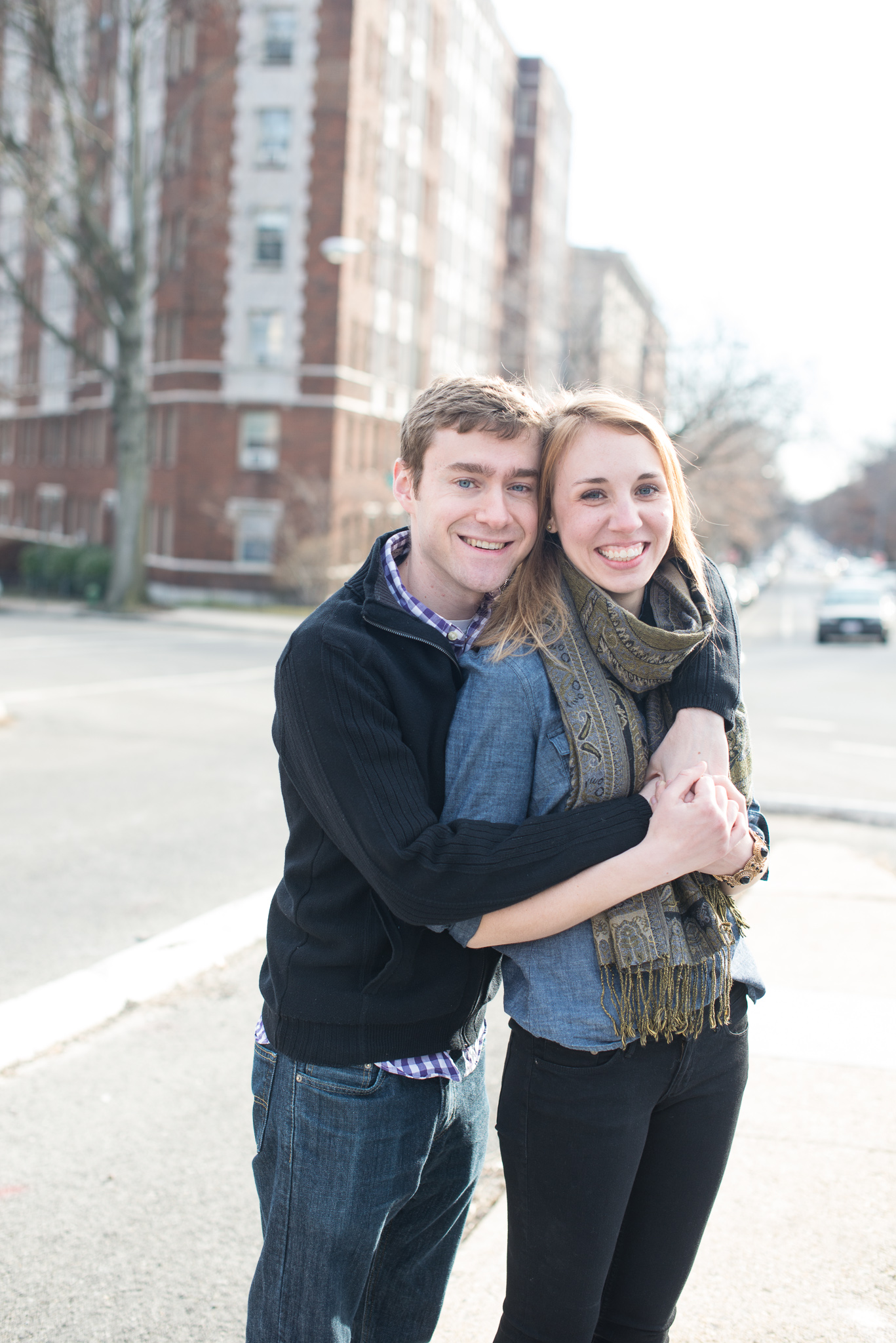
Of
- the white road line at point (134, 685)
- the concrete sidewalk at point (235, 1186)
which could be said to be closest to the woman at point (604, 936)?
the concrete sidewalk at point (235, 1186)

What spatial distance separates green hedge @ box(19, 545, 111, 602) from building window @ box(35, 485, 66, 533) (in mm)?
12049

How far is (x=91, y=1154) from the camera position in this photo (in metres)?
3.62

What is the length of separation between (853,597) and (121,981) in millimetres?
29777

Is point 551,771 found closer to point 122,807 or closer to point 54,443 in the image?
point 122,807

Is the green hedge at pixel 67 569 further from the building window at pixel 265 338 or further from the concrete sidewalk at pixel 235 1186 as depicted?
the concrete sidewalk at pixel 235 1186

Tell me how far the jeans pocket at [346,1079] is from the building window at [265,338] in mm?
36173

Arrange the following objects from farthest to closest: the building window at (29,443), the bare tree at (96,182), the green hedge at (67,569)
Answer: the building window at (29,443) < the green hedge at (67,569) < the bare tree at (96,182)

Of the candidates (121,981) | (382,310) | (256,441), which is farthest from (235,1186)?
(382,310)

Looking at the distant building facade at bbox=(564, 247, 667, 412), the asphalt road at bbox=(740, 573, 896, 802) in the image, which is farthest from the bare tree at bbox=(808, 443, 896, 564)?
the asphalt road at bbox=(740, 573, 896, 802)

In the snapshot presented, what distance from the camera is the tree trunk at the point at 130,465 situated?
98.2 feet

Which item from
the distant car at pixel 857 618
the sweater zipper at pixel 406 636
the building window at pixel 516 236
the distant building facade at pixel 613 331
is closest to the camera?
the sweater zipper at pixel 406 636

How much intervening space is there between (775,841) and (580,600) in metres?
5.72

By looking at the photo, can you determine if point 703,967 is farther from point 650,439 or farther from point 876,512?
point 876,512

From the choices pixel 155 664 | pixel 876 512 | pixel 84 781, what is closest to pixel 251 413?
pixel 155 664
